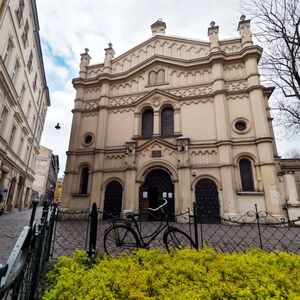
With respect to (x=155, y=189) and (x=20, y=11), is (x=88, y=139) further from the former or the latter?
(x=20, y=11)

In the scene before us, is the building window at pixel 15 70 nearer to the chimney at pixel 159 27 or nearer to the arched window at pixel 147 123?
the arched window at pixel 147 123

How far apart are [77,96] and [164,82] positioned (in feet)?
28.0

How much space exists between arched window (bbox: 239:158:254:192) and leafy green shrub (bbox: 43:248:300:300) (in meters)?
11.5

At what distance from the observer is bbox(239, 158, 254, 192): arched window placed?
1392 cm

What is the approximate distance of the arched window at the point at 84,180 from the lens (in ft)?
55.8

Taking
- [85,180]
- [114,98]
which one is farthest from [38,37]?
[85,180]

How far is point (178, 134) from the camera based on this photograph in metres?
16.1

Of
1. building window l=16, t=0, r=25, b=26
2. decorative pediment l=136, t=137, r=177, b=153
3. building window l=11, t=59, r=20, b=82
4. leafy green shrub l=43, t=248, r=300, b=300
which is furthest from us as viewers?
building window l=11, t=59, r=20, b=82

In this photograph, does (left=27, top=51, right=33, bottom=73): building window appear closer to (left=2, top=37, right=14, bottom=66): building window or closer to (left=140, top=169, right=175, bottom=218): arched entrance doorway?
(left=2, top=37, right=14, bottom=66): building window

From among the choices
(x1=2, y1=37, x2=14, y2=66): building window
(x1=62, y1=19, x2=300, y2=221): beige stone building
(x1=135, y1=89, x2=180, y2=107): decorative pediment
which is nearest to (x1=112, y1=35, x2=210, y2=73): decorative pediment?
(x1=62, y1=19, x2=300, y2=221): beige stone building

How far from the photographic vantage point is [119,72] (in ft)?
66.5

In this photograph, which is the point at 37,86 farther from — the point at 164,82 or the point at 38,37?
the point at 164,82

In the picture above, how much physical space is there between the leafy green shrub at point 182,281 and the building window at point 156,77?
1745 cm

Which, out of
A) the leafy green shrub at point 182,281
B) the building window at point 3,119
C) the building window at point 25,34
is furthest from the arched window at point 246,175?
the building window at point 25,34
